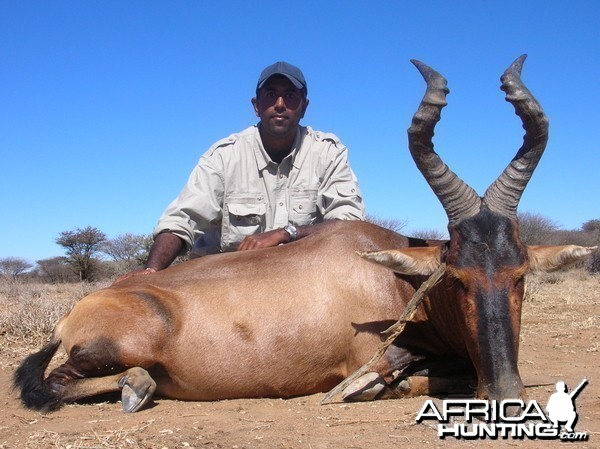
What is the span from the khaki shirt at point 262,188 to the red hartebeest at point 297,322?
6.15ft

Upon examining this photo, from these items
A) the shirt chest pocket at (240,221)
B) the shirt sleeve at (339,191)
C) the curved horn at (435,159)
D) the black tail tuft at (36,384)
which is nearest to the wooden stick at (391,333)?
the curved horn at (435,159)

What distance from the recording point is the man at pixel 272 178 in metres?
7.36

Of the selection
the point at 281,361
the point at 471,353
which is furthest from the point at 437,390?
the point at 281,361

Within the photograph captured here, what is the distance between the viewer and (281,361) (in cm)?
514

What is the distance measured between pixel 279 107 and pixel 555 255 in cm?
362

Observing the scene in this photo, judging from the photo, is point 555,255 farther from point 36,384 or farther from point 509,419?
point 36,384

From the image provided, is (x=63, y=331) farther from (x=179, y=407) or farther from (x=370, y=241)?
(x=370, y=241)

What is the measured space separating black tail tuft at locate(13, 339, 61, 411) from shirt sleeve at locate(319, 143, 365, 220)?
3135 millimetres

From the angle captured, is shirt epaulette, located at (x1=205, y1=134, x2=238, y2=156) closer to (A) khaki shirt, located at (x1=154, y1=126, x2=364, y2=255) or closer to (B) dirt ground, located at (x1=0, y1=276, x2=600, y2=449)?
(A) khaki shirt, located at (x1=154, y1=126, x2=364, y2=255)

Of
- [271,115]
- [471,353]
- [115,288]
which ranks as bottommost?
[471,353]

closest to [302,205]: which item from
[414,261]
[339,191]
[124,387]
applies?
[339,191]

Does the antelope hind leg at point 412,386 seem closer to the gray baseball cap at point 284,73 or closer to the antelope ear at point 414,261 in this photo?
the antelope ear at point 414,261

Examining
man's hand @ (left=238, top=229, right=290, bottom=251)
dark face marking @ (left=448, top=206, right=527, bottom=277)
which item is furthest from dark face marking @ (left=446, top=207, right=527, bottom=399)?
man's hand @ (left=238, top=229, right=290, bottom=251)

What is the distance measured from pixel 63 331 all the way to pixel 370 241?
2332 millimetres
